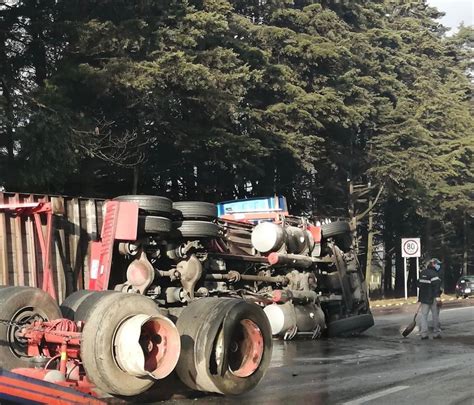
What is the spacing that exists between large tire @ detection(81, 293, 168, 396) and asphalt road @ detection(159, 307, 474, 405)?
119 centimetres

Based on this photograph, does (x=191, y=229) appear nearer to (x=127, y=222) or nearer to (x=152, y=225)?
(x=152, y=225)

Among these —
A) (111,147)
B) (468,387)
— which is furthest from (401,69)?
(468,387)

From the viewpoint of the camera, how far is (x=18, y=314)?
577 cm

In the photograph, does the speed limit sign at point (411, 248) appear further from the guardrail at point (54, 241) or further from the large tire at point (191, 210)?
the guardrail at point (54, 241)

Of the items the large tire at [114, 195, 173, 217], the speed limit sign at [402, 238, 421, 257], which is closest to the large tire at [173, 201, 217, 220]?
the large tire at [114, 195, 173, 217]

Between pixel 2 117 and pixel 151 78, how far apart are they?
416cm

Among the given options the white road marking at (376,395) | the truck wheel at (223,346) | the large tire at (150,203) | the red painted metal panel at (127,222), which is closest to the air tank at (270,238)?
the large tire at (150,203)

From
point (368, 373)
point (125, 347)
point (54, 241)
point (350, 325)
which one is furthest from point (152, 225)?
point (350, 325)

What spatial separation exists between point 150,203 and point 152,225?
336 mm

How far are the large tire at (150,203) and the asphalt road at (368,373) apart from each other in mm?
2775

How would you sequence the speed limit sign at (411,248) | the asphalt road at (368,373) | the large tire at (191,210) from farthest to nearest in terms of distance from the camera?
1. the speed limit sign at (411,248)
2. the large tire at (191,210)
3. the asphalt road at (368,373)

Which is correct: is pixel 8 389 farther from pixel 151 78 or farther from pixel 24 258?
pixel 151 78

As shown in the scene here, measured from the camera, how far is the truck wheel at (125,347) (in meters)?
5.45

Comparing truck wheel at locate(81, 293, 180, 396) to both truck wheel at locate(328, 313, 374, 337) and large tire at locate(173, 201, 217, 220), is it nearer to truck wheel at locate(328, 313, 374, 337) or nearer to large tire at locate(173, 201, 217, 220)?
large tire at locate(173, 201, 217, 220)
